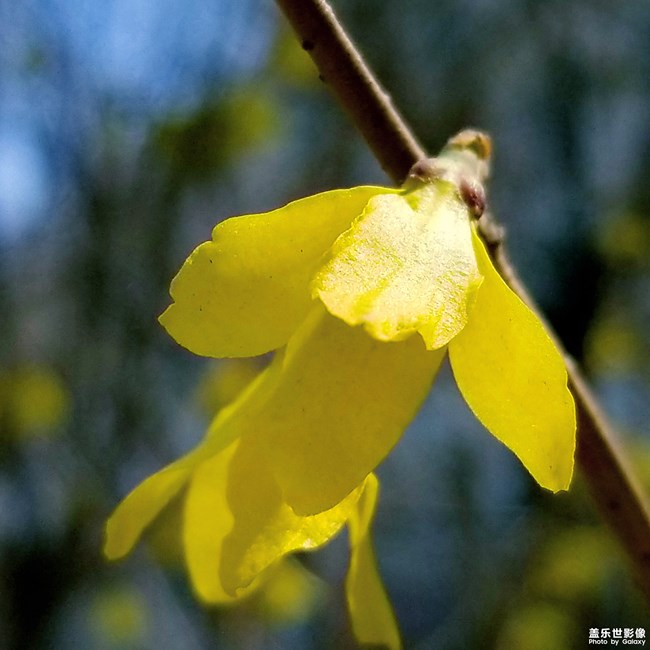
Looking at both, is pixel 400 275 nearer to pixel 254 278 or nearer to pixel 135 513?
pixel 254 278

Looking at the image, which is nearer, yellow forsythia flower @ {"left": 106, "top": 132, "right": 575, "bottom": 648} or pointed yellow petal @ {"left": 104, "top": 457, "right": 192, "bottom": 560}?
yellow forsythia flower @ {"left": 106, "top": 132, "right": 575, "bottom": 648}

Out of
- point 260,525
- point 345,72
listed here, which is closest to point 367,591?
point 260,525

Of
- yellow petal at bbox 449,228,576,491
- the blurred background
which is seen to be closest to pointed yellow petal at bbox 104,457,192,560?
yellow petal at bbox 449,228,576,491

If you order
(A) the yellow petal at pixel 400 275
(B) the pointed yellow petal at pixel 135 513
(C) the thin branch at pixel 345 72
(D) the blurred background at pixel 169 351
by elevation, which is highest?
(C) the thin branch at pixel 345 72

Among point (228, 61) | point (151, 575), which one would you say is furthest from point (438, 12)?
point (151, 575)

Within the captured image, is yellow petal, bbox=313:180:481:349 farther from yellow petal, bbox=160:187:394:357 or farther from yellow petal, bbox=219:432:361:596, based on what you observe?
yellow petal, bbox=219:432:361:596

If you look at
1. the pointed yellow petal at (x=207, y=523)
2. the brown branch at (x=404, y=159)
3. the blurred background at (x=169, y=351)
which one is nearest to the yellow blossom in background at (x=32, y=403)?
the blurred background at (x=169, y=351)

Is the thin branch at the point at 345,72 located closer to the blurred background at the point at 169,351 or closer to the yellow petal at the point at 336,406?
the yellow petal at the point at 336,406
